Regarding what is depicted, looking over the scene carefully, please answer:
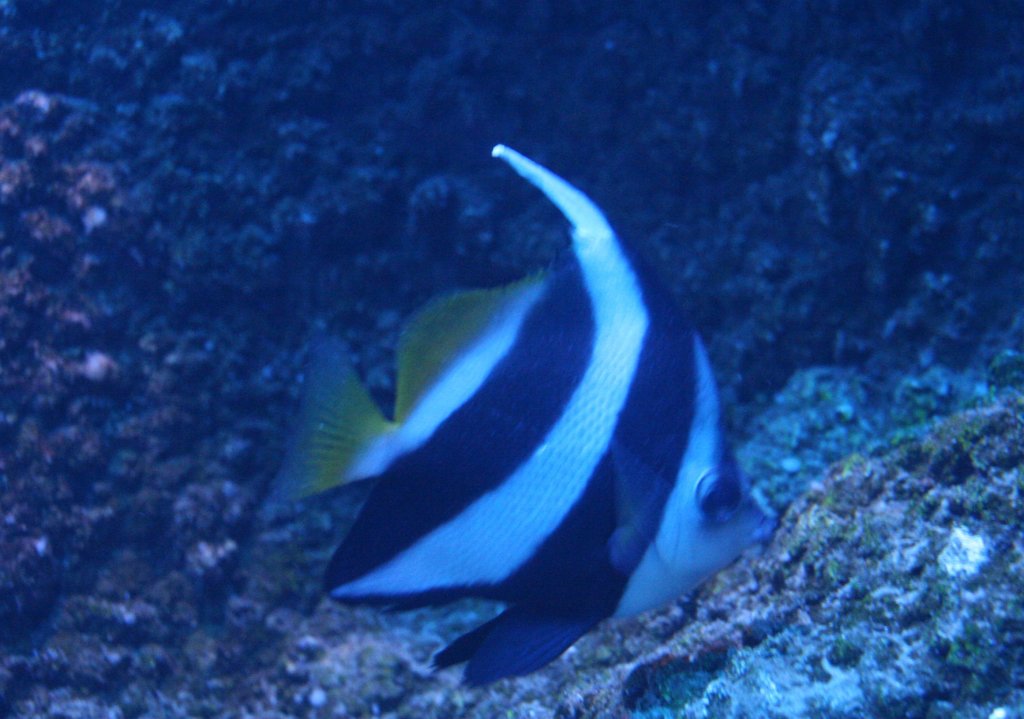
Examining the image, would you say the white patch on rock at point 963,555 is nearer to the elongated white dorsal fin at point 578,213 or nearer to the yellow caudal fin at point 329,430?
the elongated white dorsal fin at point 578,213

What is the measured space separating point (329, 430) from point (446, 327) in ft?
0.90

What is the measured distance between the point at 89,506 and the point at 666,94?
319cm

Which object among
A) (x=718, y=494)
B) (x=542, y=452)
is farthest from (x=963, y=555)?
(x=542, y=452)

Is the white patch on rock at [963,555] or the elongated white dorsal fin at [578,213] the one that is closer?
the elongated white dorsal fin at [578,213]

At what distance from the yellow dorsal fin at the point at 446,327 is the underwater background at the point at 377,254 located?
1208 millimetres

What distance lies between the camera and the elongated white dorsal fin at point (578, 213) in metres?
1.31

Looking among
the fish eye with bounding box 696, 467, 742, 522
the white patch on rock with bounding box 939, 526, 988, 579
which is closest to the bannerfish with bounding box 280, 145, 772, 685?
the fish eye with bounding box 696, 467, 742, 522

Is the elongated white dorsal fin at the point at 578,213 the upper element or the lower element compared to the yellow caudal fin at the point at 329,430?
upper

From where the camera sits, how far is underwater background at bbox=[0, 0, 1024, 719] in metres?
2.68

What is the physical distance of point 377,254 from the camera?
11.3 feet

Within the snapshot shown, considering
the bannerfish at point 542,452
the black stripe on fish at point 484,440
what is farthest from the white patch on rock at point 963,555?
the black stripe on fish at point 484,440

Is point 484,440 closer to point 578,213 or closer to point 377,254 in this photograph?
point 578,213

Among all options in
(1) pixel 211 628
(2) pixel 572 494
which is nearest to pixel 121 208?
(1) pixel 211 628

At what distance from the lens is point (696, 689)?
1.53 m
